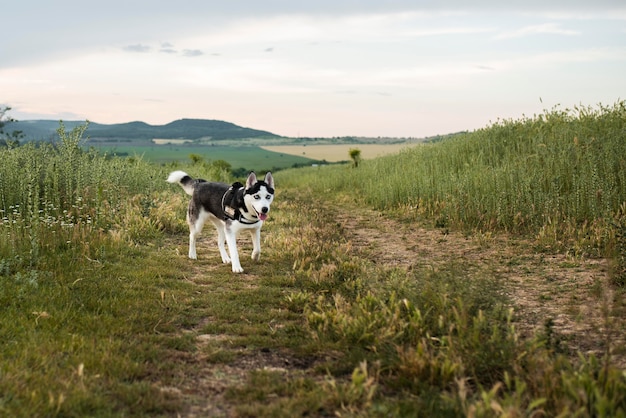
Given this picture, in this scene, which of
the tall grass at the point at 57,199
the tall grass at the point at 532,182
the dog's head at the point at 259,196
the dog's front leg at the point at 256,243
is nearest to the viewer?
the dog's head at the point at 259,196

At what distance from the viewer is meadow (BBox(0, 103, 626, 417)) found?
3.67m

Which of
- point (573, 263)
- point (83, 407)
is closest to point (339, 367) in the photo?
point (83, 407)

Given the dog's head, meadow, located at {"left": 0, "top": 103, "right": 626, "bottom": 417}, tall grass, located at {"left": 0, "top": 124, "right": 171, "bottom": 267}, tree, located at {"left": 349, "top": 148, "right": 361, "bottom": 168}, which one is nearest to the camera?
meadow, located at {"left": 0, "top": 103, "right": 626, "bottom": 417}

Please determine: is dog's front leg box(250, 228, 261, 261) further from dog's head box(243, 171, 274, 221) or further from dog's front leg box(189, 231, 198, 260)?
dog's front leg box(189, 231, 198, 260)

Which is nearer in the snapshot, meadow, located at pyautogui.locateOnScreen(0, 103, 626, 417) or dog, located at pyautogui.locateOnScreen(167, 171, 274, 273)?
meadow, located at pyautogui.locateOnScreen(0, 103, 626, 417)

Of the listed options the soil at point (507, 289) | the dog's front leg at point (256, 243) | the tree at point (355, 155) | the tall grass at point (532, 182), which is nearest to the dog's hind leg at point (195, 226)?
the soil at point (507, 289)

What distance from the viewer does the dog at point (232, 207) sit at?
7746mm

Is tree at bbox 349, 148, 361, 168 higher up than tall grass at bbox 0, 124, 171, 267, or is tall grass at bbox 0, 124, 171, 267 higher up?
tree at bbox 349, 148, 361, 168

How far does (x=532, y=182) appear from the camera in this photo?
11.5 m

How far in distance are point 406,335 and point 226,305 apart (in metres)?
2.31

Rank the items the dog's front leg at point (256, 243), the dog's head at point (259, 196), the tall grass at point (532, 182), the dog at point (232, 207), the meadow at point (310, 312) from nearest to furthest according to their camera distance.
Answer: the meadow at point (310, 312)
the dog's head at point (259, 196)
the dog at point (232, 207)
the dog's front leg at point (256, 243)
the tall grass at point (532, 182)

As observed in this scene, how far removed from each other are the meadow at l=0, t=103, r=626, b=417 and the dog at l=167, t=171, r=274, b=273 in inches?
16.7

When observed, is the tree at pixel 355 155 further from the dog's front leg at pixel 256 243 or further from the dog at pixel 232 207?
the dog's front leg at pixel 256 243

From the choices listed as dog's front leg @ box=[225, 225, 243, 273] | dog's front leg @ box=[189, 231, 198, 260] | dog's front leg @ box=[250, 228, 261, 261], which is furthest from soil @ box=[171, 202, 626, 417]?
dog's front leg @ box=[250, 228, 261, 261]
